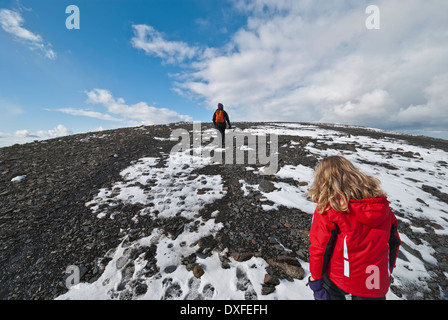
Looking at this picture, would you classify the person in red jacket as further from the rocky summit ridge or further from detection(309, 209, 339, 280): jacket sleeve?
the rocky summit ridge

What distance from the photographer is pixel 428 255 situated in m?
4.36

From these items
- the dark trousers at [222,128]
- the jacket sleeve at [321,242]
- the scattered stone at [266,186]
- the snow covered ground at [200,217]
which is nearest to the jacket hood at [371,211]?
the jacket sleeve at [321,242]

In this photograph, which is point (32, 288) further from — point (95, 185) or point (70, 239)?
point (95, 185)

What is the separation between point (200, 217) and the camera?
5574mm

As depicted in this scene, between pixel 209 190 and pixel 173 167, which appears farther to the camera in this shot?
pixel 173 167

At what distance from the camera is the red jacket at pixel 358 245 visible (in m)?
2.06

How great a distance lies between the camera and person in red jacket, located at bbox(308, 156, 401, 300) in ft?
6.89

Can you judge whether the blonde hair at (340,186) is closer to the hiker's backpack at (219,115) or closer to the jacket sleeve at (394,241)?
the jacket sleeve at (394,241)

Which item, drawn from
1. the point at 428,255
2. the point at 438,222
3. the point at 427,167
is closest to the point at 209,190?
the point at 428,255

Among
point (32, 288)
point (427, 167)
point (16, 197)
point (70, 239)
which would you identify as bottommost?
point (32, 288)

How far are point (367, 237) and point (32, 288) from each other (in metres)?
6.18

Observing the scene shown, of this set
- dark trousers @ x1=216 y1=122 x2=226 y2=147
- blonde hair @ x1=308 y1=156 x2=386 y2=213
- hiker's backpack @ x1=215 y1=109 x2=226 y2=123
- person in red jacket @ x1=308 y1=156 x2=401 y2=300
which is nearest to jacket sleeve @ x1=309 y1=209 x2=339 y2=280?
person in red jacket @ x1=308 y1=156 x2=401 y2=300

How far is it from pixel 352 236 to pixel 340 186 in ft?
2.05

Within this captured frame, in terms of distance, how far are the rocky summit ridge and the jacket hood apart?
7.95ft
